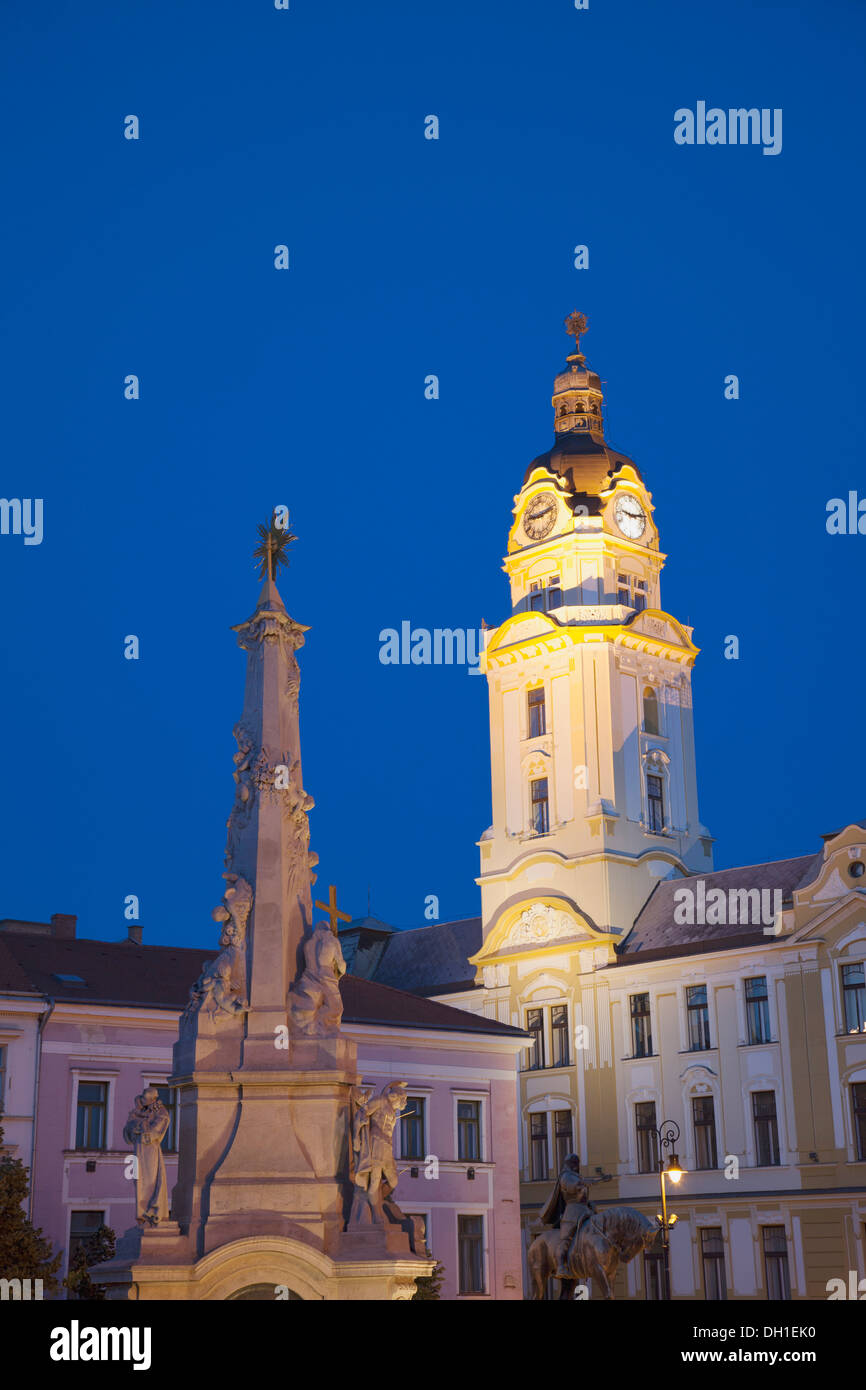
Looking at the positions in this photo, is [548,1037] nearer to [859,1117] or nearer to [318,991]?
[859,1117]

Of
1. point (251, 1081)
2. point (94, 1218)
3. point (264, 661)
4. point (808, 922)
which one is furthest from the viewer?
point (808, 922)

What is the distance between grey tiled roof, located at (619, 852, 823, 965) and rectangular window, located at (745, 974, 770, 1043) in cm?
137

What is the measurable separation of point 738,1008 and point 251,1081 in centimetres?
3623

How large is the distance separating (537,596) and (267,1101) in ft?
158

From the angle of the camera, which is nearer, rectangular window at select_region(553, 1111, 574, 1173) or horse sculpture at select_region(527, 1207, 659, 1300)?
horse sculpture at select_region(527, 1207, 659, 1300)

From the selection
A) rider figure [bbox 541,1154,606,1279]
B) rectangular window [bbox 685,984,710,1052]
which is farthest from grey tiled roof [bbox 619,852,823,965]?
rider figure [bbox 541,1154,606,1279]

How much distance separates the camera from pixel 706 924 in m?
56.2

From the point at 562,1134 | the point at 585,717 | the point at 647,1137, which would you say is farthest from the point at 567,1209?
the point at 585,717

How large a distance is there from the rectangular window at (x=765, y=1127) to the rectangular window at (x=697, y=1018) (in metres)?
2.79

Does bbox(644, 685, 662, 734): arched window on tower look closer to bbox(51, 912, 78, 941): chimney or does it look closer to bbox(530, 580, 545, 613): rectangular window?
bbox(530, 580, 545, 613): rectangular window

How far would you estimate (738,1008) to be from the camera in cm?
5306

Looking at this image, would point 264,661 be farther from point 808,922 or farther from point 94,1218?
point 808,922

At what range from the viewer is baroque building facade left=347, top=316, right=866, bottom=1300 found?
50125 mm
